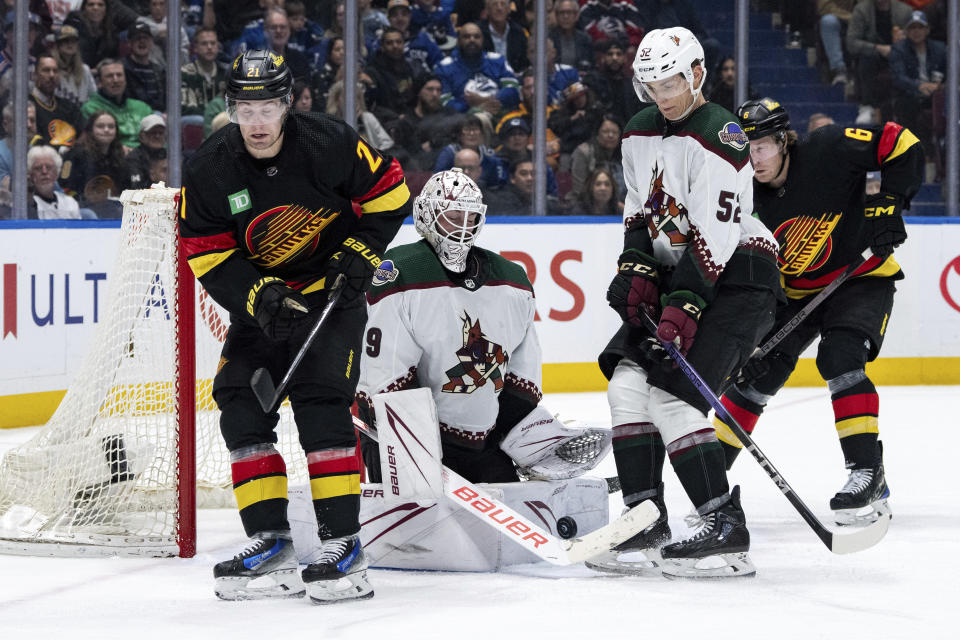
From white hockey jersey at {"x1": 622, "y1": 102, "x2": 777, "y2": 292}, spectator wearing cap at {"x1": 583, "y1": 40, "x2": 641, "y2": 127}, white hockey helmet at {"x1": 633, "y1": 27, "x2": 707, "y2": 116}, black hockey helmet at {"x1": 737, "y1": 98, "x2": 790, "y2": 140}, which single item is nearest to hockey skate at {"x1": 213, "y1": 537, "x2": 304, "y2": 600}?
white hockey jersey at {"x1": 622, "y1": 102, "x2": 777, "y2": 292}

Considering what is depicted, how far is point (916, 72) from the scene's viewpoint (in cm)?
706

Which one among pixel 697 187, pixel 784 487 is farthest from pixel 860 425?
pixel 697 187

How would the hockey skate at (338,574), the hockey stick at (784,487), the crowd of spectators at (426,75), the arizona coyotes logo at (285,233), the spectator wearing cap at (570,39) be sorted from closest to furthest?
the hockey skate at (338,574) < the arizona coyotes logo at (285,233) < the hockey stick at (784,487) < the crowd of spectators at (426,75) < the spectator wearing cap at (570,39)

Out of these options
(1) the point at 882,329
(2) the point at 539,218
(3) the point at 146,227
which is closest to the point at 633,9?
(2) the point at 539,218

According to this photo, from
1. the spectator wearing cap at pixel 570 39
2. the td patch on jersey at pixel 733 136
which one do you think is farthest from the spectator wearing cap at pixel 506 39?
the td patch on jersey at pixel 733 136

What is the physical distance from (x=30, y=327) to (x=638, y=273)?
2.85 m

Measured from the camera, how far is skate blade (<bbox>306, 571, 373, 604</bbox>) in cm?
285

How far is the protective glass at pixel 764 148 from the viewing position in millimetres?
3748

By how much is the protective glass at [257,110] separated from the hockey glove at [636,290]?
0.80m

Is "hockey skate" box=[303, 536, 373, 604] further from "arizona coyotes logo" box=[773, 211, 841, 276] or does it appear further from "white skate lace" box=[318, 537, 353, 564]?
"arizona coyotes logo" box=[773, 211, 841, 276]

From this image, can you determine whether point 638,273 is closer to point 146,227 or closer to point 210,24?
point 146,227

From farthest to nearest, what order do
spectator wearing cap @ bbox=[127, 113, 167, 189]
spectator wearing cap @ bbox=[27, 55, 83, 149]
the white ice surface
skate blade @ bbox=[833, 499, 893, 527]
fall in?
spectator wearing cap @ bbox=[127, 113, 167, 189] → spectator wearing cap @ bbox=[27, 55, 83, 149] → skate blade @ bbox=[833, 499, 893, 527] → the white ice surface

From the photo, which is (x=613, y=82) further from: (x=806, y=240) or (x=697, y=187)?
(x=697, y=187)

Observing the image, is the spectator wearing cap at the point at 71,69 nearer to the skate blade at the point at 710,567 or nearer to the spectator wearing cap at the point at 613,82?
the spectator wearing cap at the point at 613,82
